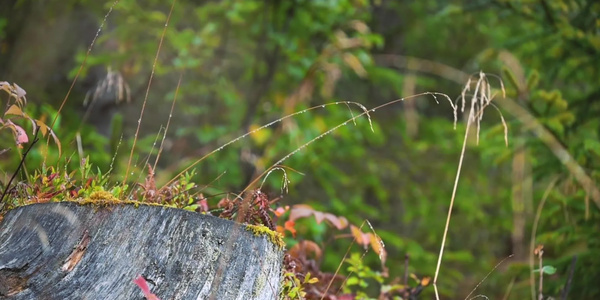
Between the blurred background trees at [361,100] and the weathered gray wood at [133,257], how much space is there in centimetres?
82

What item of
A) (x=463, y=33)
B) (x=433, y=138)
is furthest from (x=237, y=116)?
(x=463, y=33)

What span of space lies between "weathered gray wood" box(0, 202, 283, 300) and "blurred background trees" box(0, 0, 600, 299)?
82cm

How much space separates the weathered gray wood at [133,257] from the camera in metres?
1.85

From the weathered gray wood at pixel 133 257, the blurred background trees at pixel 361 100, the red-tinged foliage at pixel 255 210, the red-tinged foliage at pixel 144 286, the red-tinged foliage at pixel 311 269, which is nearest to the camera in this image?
the red-tinged foliage at pixel 144 286

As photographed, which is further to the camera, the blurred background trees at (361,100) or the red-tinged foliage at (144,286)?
the blurred background trees at (361,100)

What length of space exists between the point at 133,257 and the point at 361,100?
6.58 metres

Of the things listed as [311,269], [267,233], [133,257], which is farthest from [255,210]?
[311,269]

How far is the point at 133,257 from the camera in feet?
6.25

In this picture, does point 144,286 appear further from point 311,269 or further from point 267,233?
point 311,269

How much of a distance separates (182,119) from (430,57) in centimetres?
395

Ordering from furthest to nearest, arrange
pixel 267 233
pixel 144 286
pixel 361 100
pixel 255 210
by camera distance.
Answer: pixel 361 100
pixel 255 210
pixel 267 233
pixel 144 286

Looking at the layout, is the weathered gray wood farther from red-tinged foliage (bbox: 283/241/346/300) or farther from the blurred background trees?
the blurred background trees

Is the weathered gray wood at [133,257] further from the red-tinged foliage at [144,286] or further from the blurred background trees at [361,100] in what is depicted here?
the blurred background trees at [361,100]

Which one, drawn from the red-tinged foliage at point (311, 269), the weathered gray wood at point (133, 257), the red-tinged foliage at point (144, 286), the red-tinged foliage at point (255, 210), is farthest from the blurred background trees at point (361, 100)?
the red-tinged foliage at point (144, 286)
